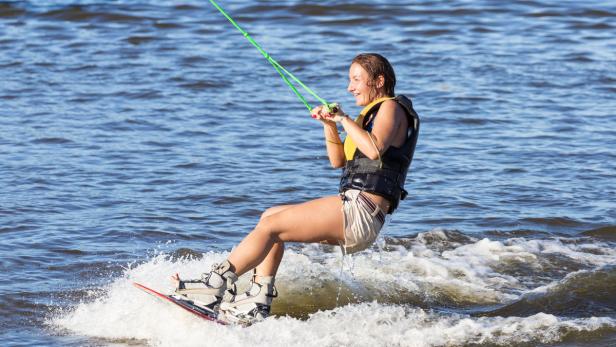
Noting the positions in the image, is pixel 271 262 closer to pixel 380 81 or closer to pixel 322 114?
pixel 322 114

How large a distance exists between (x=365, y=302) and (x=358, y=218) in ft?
4.74

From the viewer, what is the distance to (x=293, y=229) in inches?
299

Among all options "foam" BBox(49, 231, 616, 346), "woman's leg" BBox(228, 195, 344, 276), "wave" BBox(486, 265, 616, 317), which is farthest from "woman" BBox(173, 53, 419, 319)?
"wave" BBox(486, 265, 616, 317)

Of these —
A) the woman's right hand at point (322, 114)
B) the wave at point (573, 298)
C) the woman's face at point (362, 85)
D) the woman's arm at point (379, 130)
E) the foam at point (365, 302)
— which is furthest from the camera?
the wave at point (573, 298)

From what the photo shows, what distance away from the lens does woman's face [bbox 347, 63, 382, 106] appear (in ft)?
25.4

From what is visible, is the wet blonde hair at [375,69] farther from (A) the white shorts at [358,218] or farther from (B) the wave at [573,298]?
(B) the wave at [573,298]

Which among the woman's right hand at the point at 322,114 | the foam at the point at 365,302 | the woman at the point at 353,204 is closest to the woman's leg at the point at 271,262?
the woman at the point at 353,204

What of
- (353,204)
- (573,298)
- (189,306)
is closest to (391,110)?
(353,204)

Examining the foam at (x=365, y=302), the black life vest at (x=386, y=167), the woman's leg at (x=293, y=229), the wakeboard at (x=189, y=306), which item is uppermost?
the black life vest at (x=386, y=167)

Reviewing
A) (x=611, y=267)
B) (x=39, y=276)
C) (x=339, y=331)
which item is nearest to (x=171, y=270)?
(x=39, y=276)

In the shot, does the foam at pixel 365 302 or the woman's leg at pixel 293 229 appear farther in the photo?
the foam at pixel 365 302

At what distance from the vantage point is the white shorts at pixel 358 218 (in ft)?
24.8

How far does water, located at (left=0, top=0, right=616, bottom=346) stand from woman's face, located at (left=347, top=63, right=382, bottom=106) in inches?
62.2

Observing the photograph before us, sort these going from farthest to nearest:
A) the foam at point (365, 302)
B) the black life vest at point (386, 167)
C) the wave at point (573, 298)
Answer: the wave at point (573, 298) < the foam at point (365, 302) < the black life vest at point (386, 167)
